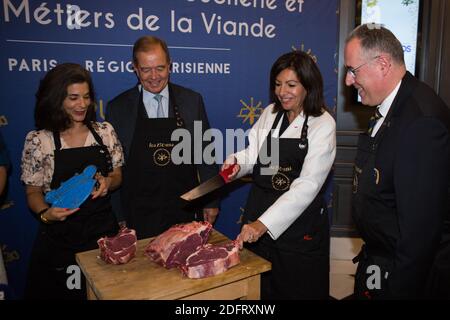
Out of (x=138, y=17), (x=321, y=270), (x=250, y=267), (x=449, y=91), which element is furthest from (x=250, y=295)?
(x=449, y=91)

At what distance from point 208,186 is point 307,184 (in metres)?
0.55

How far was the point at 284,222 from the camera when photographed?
7.06ft

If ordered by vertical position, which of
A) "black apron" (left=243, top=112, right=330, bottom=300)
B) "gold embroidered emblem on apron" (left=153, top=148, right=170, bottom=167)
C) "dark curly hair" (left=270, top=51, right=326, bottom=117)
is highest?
"dark curly hair" (left=270, top=51, right=326, bottom=117)

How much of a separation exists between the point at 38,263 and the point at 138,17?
181 centimetres

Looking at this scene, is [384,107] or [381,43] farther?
→ [384,107]

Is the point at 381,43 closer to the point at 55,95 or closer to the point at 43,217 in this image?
the point at 55,95

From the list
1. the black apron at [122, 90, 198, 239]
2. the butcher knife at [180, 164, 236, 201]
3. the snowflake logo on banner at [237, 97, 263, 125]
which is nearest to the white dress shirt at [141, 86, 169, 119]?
the black apron at [122, 90, 198, 239]

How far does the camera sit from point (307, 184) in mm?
2186

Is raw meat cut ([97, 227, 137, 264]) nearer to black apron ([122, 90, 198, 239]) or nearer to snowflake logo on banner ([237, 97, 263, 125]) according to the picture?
black apron ([122, 90, 198, 239])

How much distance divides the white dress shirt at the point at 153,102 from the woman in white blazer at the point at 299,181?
0.63 m

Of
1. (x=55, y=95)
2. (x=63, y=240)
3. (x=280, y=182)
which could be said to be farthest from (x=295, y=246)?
(x=55, y=95)

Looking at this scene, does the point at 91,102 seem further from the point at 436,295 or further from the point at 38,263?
the point at 436,295

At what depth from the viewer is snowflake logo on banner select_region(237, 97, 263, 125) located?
3375 mm

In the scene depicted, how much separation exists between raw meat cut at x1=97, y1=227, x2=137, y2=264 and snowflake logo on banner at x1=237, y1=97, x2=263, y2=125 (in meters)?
1.75
